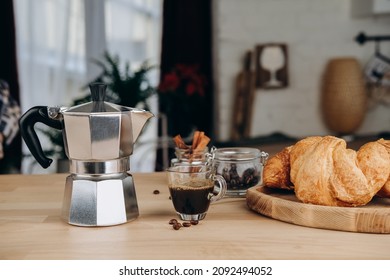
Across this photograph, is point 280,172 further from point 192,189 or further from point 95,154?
point 95,154

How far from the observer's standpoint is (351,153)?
35.1 inches

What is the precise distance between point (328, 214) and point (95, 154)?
38 centimetres

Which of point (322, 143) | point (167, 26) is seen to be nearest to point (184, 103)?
point (167, 26)

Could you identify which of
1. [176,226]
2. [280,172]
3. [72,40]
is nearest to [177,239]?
[176,226]

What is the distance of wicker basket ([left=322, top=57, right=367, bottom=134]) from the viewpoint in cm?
348

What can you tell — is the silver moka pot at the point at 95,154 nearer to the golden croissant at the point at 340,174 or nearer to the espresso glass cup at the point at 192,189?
the espresso glass cup at the point at 192,189

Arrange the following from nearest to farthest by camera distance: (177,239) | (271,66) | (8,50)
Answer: (177,239)
(8,50)
(271,66)

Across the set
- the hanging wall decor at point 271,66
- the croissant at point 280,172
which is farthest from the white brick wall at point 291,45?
the croissant at point 280,172

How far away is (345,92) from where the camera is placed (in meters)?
3.48

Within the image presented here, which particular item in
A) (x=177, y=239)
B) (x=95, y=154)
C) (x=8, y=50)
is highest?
(x=8, y=50)

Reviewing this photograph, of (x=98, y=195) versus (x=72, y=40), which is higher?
(x=72, y=40)

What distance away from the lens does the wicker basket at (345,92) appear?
348 cm

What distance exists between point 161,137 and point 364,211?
276 centimetres

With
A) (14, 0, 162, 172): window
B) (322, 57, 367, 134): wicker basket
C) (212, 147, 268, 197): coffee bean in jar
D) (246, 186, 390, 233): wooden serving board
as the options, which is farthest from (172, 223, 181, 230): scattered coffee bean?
(322, 57, 367, 134): wicker basket
